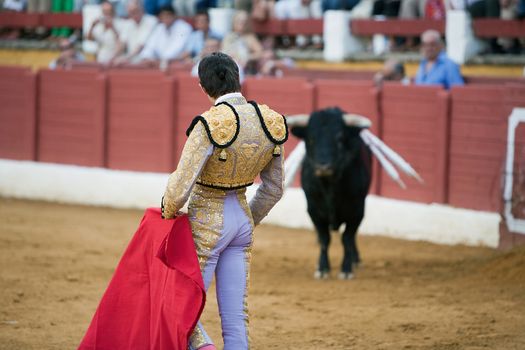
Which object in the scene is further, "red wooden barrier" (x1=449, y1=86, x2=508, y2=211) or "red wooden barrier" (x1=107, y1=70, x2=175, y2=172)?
"red wooden barrier" (x1=107, y1=70, x2=175, y2=172)

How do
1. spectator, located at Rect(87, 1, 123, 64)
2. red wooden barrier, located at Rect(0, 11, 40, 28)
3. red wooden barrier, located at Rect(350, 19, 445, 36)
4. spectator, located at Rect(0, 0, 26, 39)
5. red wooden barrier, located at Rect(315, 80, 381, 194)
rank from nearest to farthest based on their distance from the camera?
red wooden barrier, located at Rect(315, 80, 381, 194) → red wooden barrier, located at Rect(350, 19, 445, 36) → spectator, located at Rect(87, 1, 123, 64) → red wooden barrier, located at Rect(0, 11, 40, 28) → spectator, located at Rect(0, 0, 26, 39)

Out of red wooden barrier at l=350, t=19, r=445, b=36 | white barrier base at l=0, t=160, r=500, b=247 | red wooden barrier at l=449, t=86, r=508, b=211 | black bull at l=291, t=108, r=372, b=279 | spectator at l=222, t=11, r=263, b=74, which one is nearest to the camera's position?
black bull at l=291, t=108, r=372, b=279

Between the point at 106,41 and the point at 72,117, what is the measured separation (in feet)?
5.95

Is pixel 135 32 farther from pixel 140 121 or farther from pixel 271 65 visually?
pixel 271 65

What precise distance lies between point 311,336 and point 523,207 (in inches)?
140

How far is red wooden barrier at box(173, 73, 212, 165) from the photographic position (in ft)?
41.3

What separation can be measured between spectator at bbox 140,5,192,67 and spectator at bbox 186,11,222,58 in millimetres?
71

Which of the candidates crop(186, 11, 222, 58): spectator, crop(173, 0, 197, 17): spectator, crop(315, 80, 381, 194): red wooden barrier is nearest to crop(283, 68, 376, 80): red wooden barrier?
crop(315, 80, 381, 194): red wooden barrier

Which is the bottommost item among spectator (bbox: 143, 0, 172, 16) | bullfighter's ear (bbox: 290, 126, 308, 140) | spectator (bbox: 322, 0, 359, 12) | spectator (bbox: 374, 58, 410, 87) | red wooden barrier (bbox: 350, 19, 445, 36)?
bullfighter's ear (bbox: 290, 126, 308, 140)

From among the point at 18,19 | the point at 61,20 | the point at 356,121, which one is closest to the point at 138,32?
the point at 61,20

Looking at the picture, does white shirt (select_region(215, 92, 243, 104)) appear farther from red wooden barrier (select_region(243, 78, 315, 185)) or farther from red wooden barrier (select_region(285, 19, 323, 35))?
red wooden barrier (select_region(285, 19, 323, 35))

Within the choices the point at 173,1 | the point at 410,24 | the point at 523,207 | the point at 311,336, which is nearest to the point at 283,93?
the point at 410,24

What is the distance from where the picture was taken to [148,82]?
13.0m

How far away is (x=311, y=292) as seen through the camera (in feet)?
26.1
